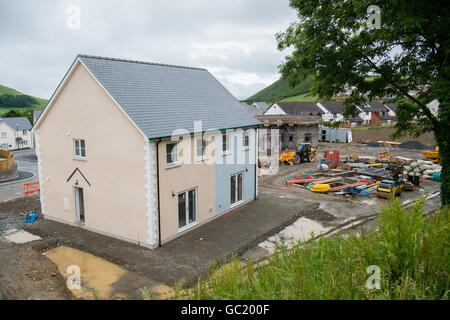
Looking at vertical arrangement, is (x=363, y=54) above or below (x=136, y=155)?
above

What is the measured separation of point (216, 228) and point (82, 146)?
765 cm

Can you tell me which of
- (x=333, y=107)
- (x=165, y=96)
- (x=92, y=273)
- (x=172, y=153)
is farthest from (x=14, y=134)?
(x=333, y=107)

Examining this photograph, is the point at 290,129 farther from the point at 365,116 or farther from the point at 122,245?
the point at 365,116

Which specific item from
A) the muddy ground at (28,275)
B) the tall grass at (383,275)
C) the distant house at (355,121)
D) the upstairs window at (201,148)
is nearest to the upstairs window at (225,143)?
the upstairs window at (201,148)

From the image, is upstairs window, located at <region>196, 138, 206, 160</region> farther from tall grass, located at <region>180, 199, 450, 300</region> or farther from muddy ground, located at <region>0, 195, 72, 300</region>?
tall grass, located at <region>180, 199, 450, 300</region>

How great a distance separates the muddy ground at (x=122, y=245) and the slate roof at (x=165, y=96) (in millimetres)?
4953

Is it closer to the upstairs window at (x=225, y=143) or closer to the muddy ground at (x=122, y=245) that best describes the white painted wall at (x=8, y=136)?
the muddy ground at (x=122, y=245)

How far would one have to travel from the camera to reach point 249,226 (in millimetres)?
15820

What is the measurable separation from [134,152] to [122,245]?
409 centimetres

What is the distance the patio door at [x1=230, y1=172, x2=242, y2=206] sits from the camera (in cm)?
1828

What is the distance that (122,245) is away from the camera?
13477mm

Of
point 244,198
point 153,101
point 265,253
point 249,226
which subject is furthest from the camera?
point 244,198
